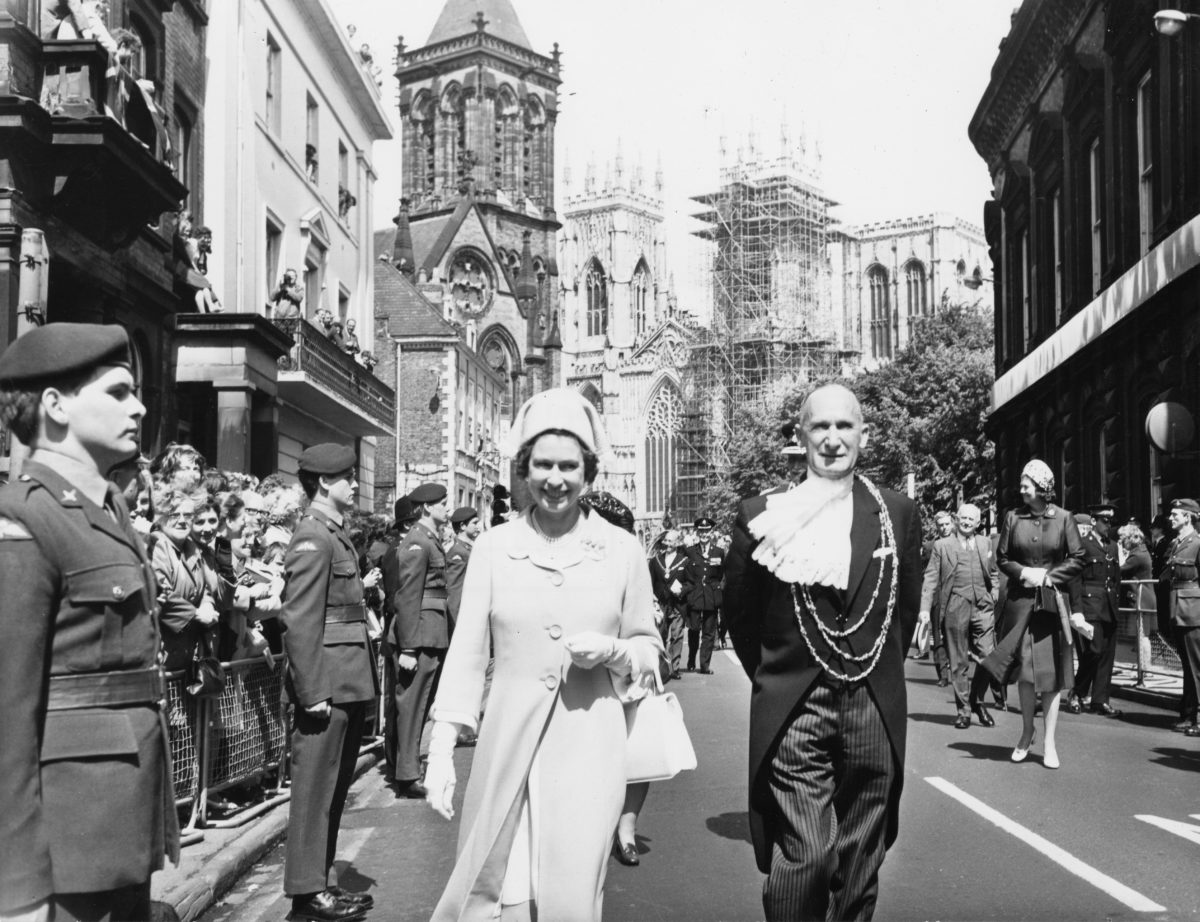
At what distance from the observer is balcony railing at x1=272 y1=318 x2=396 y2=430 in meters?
26.8

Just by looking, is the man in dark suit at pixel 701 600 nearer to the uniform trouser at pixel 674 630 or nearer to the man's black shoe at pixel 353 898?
the uniform trouser at pixel 674 630

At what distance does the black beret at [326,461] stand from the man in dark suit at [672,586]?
13.9 m

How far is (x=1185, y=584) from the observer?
13.3m

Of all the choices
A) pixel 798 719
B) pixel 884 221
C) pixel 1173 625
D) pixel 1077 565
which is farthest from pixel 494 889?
pixel 884 221

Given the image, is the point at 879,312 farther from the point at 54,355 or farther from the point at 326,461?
the point at 54,355

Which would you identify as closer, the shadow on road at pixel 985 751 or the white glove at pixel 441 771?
the white glove at pixel 441 771

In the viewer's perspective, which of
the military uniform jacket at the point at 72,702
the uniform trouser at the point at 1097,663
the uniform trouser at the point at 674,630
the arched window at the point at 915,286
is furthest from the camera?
the arched window at the point at 915,286

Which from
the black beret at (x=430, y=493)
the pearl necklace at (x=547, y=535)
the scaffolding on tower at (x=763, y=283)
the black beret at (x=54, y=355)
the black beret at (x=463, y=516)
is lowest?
the pearl necklace at (x=547, y=535)

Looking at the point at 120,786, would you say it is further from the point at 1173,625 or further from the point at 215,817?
the point at 1173,625

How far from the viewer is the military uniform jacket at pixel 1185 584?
43.2 ft

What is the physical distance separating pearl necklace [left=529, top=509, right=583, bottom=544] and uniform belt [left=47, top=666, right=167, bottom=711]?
4.36 ft

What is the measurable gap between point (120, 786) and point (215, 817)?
5393 mm

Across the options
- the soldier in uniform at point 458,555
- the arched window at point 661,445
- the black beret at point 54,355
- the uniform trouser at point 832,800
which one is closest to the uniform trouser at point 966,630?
the soldier in uniform at point 458,555

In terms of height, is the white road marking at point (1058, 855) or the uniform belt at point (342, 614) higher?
the uniform belt at point (342, 614)
